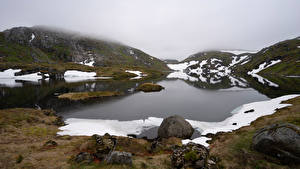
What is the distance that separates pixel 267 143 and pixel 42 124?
38.1 m

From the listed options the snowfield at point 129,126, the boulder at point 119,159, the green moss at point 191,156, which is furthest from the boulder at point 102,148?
the snowfield at point 129,126

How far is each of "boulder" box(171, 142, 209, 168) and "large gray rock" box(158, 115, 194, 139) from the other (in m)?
12.1

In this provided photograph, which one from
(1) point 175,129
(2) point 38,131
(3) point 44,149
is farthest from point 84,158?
(2) point 38,131

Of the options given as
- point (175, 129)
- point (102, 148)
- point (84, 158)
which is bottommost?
point (175, 129)

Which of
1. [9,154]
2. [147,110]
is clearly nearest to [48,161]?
[9,154]

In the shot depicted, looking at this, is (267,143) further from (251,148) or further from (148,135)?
(148,135)

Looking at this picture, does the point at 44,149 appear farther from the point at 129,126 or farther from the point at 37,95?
the point at 37,95

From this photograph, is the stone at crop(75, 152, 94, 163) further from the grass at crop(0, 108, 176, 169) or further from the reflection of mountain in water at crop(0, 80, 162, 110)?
the reflection of mountain in water at crop(0, 80, 162, 110)

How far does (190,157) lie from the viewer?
45.4ft

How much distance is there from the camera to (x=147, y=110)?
44.6 meters

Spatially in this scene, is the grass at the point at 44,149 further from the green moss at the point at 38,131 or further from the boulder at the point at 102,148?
the boulder at the point at 102,148

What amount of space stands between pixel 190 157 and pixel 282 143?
8410 mm

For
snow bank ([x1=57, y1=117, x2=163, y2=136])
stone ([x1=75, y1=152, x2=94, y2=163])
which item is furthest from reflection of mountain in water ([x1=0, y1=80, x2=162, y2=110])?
stone ([x1=75, y1=152, x2=94, y2=163])

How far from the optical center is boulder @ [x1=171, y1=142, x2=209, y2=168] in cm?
1343
